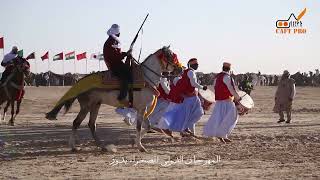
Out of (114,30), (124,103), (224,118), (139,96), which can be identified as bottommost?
(224,118)

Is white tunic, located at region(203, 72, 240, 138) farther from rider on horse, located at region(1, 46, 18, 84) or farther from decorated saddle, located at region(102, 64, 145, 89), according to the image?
rider on horse, located at region(1, 46, 18, 84)

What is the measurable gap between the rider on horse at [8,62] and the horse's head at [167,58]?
8209 millimetres

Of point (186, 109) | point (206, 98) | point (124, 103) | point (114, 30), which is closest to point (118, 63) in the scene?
point (114, 30)

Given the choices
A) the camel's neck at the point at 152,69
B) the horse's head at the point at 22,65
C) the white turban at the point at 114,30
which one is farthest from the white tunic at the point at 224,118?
the horse's head at the point at 22,65

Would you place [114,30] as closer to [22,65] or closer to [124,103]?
[124,103]

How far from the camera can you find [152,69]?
46.6 ft

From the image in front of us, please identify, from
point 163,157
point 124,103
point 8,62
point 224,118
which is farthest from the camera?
point 8,62

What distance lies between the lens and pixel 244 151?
538 inches

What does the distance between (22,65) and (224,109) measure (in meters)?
8.17

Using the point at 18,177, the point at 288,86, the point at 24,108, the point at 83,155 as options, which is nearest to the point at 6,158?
the point at 83,155

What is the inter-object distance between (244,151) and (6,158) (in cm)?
511

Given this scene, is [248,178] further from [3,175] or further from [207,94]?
[207,94]

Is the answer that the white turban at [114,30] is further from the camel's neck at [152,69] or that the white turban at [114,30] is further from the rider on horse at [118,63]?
the camel's neck at [152,69]

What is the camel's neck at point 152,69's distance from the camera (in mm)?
14102
